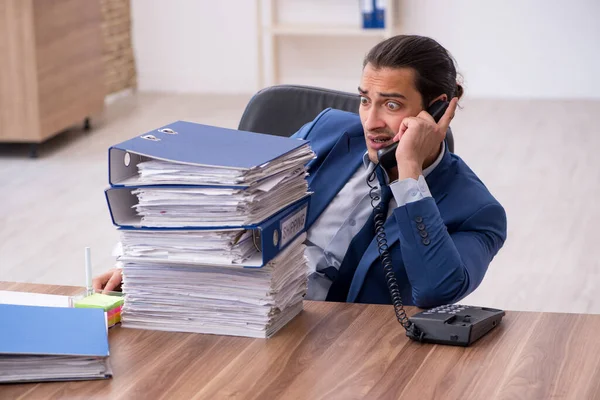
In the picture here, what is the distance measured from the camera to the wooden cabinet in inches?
199

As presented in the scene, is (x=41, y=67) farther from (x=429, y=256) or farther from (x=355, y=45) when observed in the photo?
(x=429, y=256)

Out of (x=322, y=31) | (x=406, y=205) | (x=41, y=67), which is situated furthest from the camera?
(x=322, y=31)

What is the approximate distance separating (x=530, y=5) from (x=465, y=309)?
17.4 ft

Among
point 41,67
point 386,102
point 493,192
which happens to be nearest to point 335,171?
point 386,102

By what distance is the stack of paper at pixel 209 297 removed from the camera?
4.95ft

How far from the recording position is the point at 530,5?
649cm

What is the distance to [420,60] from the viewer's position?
1.94 metres

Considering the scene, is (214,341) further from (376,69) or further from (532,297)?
(532,297)

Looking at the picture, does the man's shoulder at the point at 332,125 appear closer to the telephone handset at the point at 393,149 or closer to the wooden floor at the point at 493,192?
the telephone handset at the point at 393,149

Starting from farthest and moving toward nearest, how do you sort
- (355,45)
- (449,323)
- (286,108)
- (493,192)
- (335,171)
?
(355,45), (493,192), (286,108), (335,171), (449,323)

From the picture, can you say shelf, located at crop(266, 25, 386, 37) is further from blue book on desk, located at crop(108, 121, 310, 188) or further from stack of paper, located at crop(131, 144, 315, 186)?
stack of paper, located at crop(131, 144, 315, 186)

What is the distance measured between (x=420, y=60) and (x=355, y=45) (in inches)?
195

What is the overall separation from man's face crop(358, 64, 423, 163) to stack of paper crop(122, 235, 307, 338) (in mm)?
426

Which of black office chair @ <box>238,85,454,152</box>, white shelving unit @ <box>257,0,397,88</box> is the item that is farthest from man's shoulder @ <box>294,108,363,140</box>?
white shelving unit @ <box>257,0,397,88</box>
